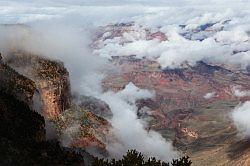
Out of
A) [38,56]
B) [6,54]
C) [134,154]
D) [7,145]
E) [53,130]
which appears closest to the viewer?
[134,154]

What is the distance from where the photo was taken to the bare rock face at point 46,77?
177875mm

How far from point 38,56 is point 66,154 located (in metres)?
130

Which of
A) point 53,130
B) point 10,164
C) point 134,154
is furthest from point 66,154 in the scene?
point 53,130

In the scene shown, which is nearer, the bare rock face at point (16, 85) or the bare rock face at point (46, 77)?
the bare rock face at point (16, 85)

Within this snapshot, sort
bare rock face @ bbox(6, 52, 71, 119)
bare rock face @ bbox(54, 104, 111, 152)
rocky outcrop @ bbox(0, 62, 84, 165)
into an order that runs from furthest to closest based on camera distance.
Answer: bare rock face @ bbox(6, 52, 71, 119), bare rock face @ bbox(54, 104, 111, 152), rocky outcrop @ bbox(0, 62, 84, 165)

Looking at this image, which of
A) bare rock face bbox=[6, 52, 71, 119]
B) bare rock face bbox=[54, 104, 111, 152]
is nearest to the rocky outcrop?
bare rock face bbox=[54, 104, 111, 152]

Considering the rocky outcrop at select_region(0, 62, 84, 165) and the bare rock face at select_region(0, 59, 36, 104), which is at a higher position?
the bare rock face at select_region(0, 59, 36, 104)

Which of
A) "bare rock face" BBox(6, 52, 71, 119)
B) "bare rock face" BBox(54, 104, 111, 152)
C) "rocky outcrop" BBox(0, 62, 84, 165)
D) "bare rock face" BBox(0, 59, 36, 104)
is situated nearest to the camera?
"rocky outcrop" BBox(0, 62, 84, 165)

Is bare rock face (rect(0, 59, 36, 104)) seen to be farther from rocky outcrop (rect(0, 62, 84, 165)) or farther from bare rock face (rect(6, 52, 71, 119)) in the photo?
rocky outcrop (rect(0, 62, 84, 165))

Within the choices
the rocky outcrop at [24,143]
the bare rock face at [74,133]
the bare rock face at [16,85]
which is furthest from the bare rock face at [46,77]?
the rocky outcrop at [24,143]

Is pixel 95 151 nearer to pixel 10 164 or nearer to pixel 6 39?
pixel 6 39

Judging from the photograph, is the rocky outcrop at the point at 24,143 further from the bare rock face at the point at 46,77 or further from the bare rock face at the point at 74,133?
the bare rock face at the point at 46,77

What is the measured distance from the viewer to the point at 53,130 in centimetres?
16775

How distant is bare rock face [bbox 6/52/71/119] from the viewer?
178 m
